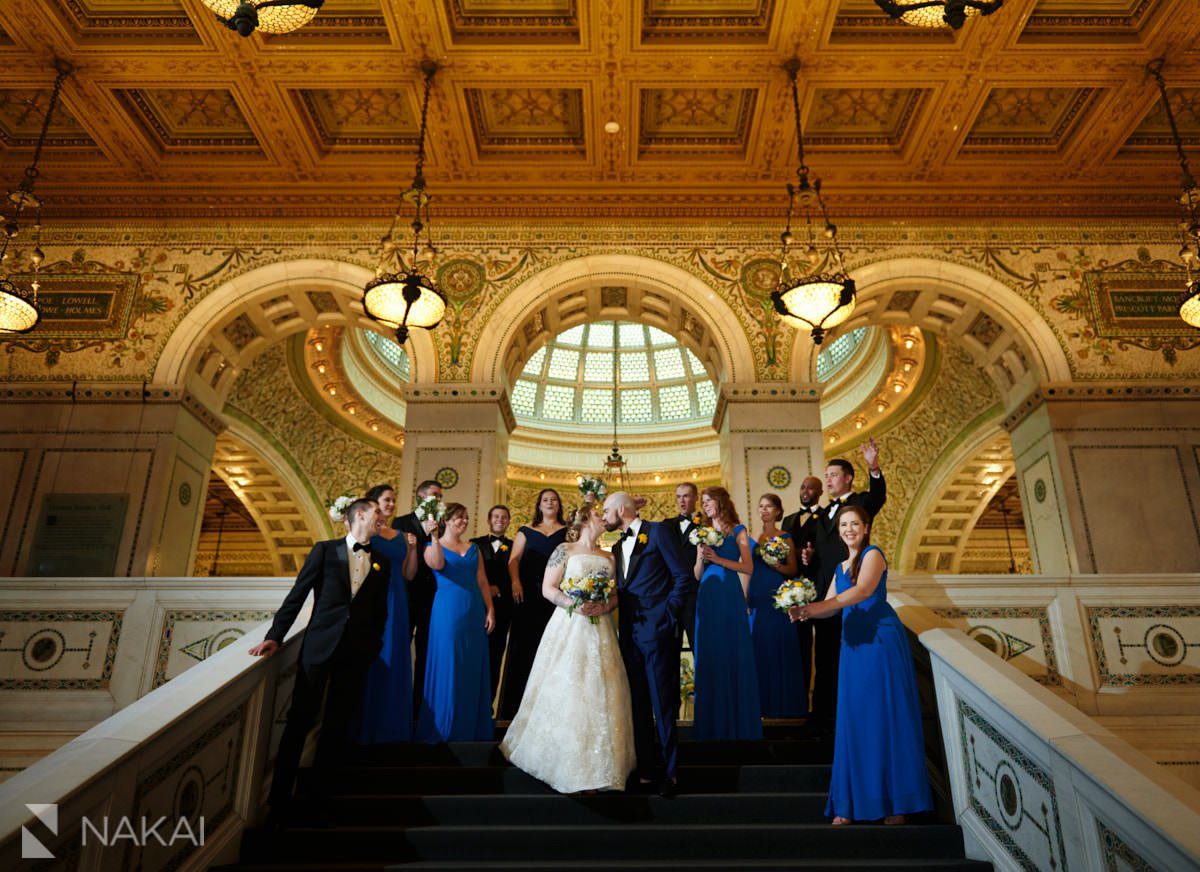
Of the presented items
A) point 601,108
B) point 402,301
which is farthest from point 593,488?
point 601,108

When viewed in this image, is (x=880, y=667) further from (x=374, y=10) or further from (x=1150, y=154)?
(x=1150, y=154)

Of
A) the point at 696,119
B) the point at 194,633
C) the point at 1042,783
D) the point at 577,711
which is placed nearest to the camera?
the point at 1042,783

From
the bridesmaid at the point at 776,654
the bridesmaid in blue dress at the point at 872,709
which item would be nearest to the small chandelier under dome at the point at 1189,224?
the bridesmaid at the point at 776,654

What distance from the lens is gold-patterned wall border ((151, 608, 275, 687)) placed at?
671 cm

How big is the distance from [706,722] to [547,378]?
15.0 meters

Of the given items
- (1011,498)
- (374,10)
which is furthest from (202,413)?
(1011,498)

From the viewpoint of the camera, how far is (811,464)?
9.16 metres

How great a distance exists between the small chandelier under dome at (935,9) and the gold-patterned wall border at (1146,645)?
4887 mm

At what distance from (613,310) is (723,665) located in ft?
21.3

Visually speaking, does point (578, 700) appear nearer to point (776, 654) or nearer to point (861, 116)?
point (776, 654)

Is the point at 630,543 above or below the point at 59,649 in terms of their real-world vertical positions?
above

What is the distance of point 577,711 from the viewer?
4.12m

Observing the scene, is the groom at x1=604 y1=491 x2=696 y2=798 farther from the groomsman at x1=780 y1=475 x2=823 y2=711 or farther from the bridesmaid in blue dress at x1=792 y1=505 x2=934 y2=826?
the groomsman at x1=780 y1=475 x2=823 y2=711

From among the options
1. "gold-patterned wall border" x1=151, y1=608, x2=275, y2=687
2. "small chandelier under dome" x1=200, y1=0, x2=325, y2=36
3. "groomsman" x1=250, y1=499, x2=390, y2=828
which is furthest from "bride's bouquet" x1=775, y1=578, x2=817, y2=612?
"gold-patterned wall border" x1=151, y1=608, x2=275, y2=687
